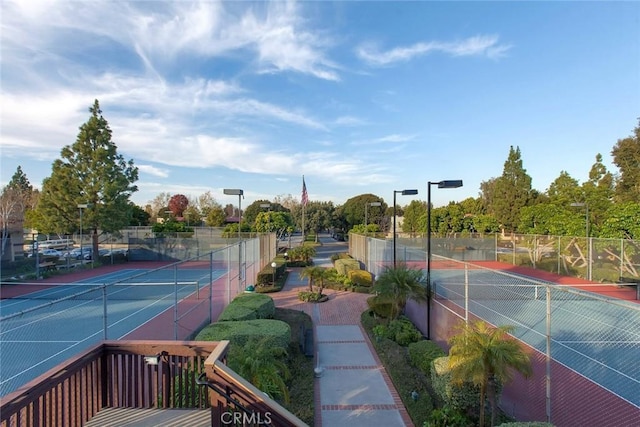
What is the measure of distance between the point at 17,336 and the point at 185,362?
1100cm

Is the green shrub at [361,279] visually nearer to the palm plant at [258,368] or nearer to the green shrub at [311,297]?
the green shrub at [311,297]

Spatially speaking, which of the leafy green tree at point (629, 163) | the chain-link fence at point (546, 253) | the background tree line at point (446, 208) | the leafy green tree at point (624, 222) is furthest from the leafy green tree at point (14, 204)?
the leafy green tree at point (629, 163)

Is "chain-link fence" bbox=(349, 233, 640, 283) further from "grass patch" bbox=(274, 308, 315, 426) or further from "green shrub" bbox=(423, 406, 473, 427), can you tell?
"green shrub" bbox=(423, 406, 473, 427)

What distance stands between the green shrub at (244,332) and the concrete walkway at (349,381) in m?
1.31

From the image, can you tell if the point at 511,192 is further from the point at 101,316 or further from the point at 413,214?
the point at 101,316

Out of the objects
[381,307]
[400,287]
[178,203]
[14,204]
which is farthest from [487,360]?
[178,203]

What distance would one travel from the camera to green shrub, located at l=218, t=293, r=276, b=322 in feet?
32.9

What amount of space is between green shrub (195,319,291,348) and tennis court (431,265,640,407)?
4.36 m

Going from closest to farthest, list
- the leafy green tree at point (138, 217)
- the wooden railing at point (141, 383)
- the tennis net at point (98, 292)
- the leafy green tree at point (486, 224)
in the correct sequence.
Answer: the wooden railing at point (141, 383) → the tennis net at point (98, 292) → the leafy green tree at point (486, 224) → the leafy green tree at point (138, 217)

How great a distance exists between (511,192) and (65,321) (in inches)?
1716

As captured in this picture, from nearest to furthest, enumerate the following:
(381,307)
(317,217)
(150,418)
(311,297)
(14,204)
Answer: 1. (150,418)
2. (381,307)
3. (311,297)
4. (14,204)
5. (317,217)

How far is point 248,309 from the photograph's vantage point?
10578mm

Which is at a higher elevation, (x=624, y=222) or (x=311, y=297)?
(x=624, y=222)

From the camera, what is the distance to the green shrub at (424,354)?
322 inches
